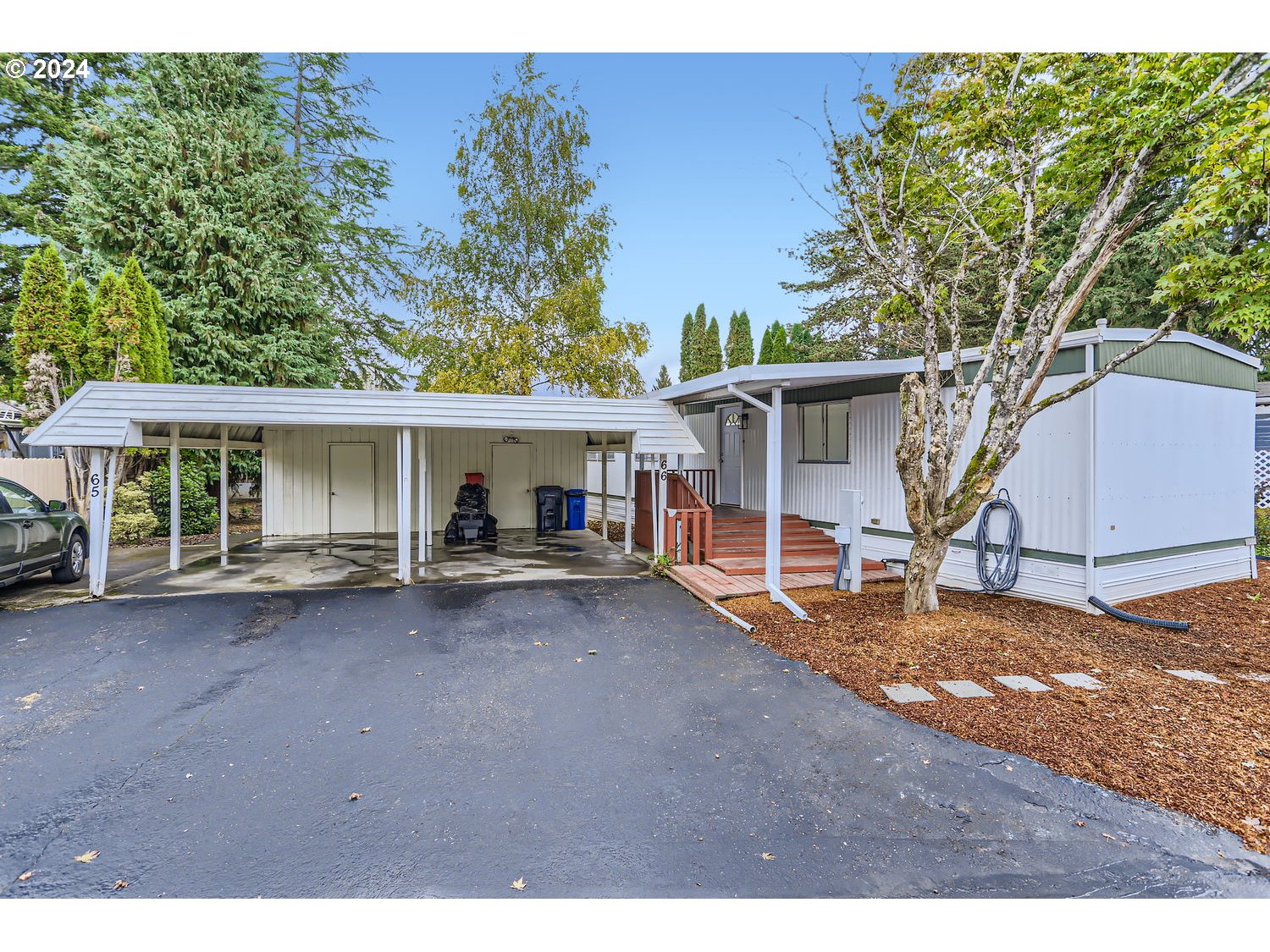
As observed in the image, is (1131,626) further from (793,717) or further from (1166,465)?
(793,717)

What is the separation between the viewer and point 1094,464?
610 centimetres

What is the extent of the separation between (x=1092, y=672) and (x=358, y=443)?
12.5m

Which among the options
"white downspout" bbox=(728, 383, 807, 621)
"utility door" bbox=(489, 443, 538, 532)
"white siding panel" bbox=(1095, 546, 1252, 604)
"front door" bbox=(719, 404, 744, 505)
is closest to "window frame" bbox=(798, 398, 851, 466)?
"front door" bbox=(719, 404, 744, 505)

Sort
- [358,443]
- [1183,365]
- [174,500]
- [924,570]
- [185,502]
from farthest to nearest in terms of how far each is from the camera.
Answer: [358,443], [185,502], [174,500], [1183,365], [924,570]

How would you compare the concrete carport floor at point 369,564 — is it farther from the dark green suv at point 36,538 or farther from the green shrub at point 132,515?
the green shrub at point 132,515

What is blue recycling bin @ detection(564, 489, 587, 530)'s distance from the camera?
43.7 ft

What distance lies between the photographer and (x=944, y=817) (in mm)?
2811

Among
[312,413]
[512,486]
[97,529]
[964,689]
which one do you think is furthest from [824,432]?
[97,529]

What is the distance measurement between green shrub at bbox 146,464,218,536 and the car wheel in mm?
4505

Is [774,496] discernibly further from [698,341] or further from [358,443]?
[698,341]

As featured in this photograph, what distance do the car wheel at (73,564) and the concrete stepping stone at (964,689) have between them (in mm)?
10298

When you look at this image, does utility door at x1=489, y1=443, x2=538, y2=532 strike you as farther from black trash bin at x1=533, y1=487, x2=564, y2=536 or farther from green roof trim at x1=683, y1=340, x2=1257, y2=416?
green roof trim at x1=683, y1=340, x2=1257, y2=416
